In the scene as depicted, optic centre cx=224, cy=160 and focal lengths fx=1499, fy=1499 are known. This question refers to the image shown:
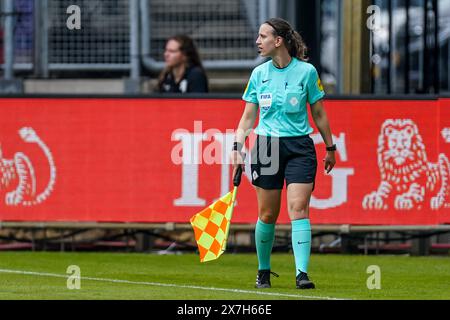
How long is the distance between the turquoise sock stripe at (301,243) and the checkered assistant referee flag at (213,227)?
57cm

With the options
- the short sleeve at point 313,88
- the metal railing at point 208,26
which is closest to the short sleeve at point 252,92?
the short sleeve at point 313,88

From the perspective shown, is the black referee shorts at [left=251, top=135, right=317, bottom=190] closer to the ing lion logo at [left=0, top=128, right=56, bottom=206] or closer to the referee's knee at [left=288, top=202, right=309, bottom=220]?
the referee's knee at [left=288, top=202, right=309, bottom=220]

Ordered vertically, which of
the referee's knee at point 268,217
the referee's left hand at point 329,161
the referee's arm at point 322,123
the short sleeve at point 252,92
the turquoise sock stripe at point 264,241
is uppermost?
the short sleeve at point 252,92

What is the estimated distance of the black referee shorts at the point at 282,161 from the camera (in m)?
10.8

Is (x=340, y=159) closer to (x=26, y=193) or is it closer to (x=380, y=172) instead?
→ (x=380, y=172)

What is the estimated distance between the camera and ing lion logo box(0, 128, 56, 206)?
48.4 ft

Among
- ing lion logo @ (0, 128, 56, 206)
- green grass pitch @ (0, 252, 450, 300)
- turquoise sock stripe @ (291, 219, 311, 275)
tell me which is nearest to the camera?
green grass pitch @ (0, 252, 450, 300)

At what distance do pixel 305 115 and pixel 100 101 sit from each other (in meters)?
4.43

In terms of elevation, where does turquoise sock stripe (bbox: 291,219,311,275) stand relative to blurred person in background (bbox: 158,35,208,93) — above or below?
below

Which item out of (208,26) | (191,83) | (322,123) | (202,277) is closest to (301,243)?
(322,123)

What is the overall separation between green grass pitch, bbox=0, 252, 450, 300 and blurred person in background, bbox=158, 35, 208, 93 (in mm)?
1856

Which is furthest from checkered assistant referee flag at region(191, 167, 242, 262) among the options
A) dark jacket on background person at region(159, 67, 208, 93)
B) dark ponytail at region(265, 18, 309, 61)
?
dark jacket on background person at region(159, 67, 208, 93)

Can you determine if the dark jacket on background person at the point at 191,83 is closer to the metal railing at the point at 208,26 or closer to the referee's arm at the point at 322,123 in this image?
the referee's arm at the point at 322,123
